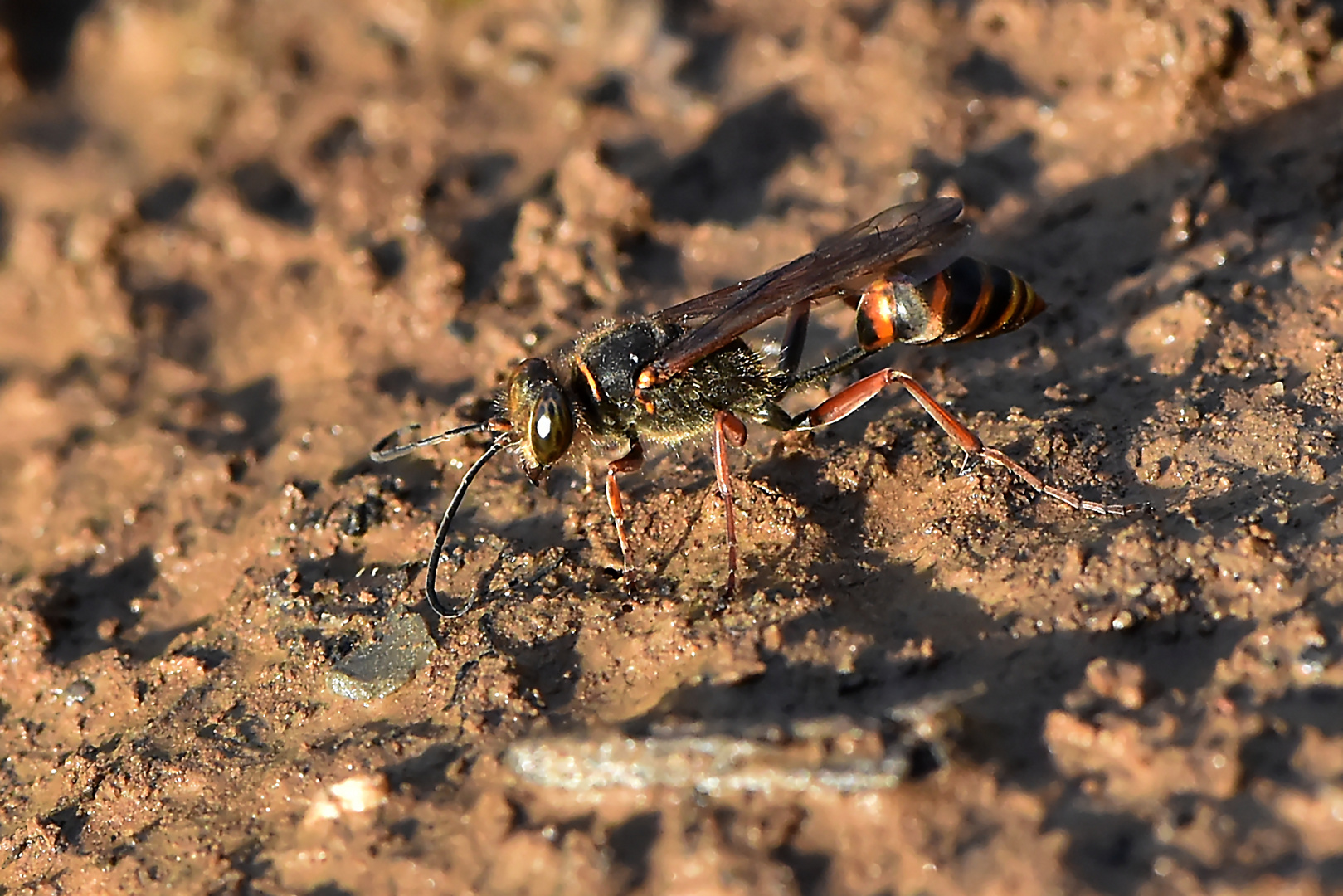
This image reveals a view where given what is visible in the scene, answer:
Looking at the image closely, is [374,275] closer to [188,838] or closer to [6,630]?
[6,630]

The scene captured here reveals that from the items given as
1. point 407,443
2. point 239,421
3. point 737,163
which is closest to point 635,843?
point 407,443

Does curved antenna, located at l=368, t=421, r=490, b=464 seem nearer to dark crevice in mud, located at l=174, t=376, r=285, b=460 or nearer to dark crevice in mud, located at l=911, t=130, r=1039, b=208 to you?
dark crevice in mud, located at l=174, t=376, r=285, b=460

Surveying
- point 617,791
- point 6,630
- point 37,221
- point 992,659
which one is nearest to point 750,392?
point 992,659

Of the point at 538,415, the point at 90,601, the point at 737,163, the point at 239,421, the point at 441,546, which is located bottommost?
the point at 441,546

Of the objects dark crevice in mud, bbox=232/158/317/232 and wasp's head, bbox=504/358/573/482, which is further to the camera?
dark crevice in mud, bbox=232/158/317/232

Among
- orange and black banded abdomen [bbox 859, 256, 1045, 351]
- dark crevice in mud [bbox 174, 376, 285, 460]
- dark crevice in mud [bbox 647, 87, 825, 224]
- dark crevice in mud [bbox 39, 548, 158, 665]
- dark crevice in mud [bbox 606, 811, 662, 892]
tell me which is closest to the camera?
dark crevice in mud [bbox 606, 811, 662, 892]

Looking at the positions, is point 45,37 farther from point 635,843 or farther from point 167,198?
point 635,843

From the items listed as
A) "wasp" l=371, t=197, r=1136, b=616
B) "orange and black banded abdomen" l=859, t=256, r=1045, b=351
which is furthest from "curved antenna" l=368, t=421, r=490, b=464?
"orange and black banded abdomen" l=859, t=256, r=1045, b=351

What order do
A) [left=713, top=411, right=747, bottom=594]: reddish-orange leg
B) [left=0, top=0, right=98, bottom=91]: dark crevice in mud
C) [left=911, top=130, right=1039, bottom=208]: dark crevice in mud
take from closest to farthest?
[left=713, top=411, right=747, bottom=594]: reddish-orange leg < [left=911, top=130, right=1039, bottom=208]: dark crevice in mud < [left=0, top=0, right=98, bottom=91]: dark crevice in mud
